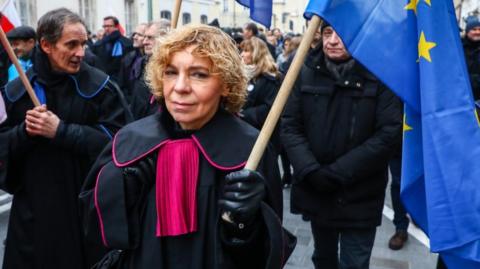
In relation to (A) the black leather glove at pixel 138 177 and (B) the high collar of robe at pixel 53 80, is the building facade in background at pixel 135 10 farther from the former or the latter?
(A) the black leather glove at pixel 138 177

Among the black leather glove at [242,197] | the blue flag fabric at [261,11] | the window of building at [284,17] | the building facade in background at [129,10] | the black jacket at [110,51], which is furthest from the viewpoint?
the window of building at [284,17]

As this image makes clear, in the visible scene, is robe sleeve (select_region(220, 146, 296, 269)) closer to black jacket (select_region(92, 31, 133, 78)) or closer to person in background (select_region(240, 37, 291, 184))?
person in background (select_region(240, 37, 291, 184))

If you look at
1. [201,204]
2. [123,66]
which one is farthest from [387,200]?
[201,204]

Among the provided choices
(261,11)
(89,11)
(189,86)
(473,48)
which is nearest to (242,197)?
(189,86)

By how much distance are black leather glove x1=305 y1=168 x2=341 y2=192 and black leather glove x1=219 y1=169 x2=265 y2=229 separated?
4.49ft

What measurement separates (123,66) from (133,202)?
4971 mm

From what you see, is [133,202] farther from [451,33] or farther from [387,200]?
[387,200]

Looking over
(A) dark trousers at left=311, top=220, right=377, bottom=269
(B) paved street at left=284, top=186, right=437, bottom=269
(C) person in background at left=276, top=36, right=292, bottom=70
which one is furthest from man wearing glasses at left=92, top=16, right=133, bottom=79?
(A) dark trousers at left=311, top=220, right=377, bottom=269

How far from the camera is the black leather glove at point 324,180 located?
3021 mm

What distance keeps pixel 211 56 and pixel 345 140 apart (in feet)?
4.84

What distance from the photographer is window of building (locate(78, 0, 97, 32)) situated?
79.0ft

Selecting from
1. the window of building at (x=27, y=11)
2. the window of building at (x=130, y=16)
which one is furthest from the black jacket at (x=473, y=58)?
the window of building at (x=130, y=16)

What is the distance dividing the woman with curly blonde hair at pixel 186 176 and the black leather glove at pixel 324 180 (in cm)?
110

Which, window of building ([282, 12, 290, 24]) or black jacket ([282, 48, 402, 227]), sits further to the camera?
window of building ([282, 12, 290, 24])
